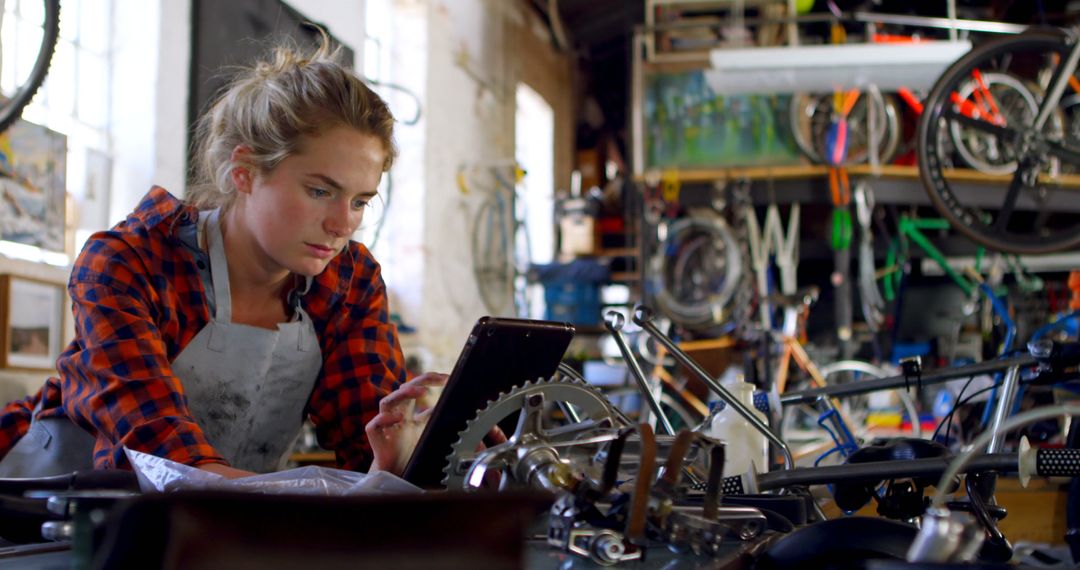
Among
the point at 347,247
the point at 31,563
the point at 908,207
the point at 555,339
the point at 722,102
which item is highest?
the point at 722,102

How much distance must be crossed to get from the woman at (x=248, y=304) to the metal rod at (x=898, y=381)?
0.73m

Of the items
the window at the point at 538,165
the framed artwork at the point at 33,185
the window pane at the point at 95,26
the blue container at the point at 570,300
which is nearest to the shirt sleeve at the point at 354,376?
the framed artwork at the point at 33,185

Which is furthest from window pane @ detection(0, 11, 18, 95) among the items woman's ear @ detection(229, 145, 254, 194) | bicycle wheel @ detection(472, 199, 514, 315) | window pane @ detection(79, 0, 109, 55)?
bicycle wheel @ detection(472, 199, 514, 315)

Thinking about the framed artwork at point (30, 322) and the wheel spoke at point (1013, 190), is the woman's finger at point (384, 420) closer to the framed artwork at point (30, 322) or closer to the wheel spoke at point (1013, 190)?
the framed artwork at point (30, 322)

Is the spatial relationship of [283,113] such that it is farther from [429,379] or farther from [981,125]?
[981,125]

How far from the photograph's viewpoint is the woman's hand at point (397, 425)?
132cm

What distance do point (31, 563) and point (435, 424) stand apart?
45cm

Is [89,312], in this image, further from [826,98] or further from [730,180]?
[826,98]

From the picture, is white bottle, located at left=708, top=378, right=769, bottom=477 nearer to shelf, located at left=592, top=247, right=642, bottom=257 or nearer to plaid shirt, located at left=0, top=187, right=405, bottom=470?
plaid shirt, located at left=0, top=187, right=405, bottom=470

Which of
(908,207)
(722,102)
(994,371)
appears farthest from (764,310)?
(994,371)

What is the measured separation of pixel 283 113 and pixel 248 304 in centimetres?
33

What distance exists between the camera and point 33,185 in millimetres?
3465

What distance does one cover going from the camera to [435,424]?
124 centimetres

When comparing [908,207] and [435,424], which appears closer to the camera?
→ [435,424]
